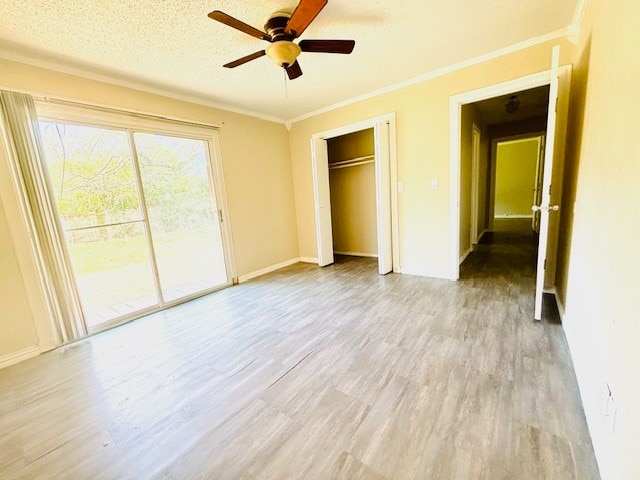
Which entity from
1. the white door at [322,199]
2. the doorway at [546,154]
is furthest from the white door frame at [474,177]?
the white door at [322,199]

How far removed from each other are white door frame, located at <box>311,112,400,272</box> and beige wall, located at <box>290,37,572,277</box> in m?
0.08

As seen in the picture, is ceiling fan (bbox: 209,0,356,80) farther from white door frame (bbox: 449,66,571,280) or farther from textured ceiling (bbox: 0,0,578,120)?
white door frame (bbox: 449,66,571,280)

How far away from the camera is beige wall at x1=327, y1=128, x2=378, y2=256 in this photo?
470 cm

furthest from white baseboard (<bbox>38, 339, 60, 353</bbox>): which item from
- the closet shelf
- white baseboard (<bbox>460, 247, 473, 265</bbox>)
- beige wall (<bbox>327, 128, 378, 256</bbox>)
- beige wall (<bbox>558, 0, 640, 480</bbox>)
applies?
white baseboard (<bbox>460, 247, 473, 265</bbox>)

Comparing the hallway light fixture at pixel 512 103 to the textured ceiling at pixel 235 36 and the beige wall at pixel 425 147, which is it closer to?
the beige wall at pixel 425 147

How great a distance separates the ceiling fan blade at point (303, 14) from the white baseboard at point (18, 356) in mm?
3443

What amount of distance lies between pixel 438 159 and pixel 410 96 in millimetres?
912

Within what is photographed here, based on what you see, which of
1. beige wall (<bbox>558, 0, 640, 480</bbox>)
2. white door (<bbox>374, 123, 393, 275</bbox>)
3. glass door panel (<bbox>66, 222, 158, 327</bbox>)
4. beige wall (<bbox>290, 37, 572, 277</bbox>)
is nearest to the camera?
beige wall (<bbox>558, 0, 640, 480</bbox>)

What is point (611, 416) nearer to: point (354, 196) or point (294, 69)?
point (294, 69)

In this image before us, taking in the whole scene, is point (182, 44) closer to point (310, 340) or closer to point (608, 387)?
point (310, 340)

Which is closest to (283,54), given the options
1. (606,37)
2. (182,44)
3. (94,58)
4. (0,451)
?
(182,44)

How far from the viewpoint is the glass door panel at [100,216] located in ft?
8.09

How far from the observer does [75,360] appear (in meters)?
2.20

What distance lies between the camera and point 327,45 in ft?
Answer: 6.57
